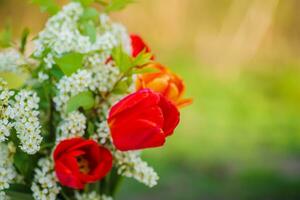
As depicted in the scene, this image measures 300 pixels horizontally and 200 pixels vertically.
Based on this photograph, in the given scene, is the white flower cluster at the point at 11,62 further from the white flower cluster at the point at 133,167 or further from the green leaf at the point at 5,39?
A: the white flower cluster at the point at 133,167

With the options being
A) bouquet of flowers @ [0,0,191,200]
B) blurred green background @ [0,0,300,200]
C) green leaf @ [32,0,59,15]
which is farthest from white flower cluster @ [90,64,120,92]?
blurred green background @ [0,0,300,200]

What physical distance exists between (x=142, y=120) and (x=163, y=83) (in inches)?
3.9

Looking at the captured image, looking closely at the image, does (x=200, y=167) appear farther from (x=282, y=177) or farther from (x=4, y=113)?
(x=4, y=113)

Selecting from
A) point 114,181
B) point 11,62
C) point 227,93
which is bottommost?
point 227,93

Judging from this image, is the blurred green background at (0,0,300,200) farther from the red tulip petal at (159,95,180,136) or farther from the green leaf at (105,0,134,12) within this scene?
the red tulip petal at (159,95,180,136)

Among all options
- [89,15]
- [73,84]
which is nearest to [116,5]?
[89,15]

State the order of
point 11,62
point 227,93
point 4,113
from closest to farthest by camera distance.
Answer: point 4,113 < point 11,62 < point 227,93

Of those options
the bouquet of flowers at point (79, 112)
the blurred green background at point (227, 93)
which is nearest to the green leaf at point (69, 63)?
the bouquet of flowers at point (79, 112)

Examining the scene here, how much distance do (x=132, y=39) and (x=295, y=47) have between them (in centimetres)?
324

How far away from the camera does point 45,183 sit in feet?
2.09

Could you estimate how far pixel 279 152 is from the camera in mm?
2912

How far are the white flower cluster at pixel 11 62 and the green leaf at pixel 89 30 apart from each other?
0.07m

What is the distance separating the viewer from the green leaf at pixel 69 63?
625 millimetres

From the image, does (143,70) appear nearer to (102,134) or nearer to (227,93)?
(102,134)
